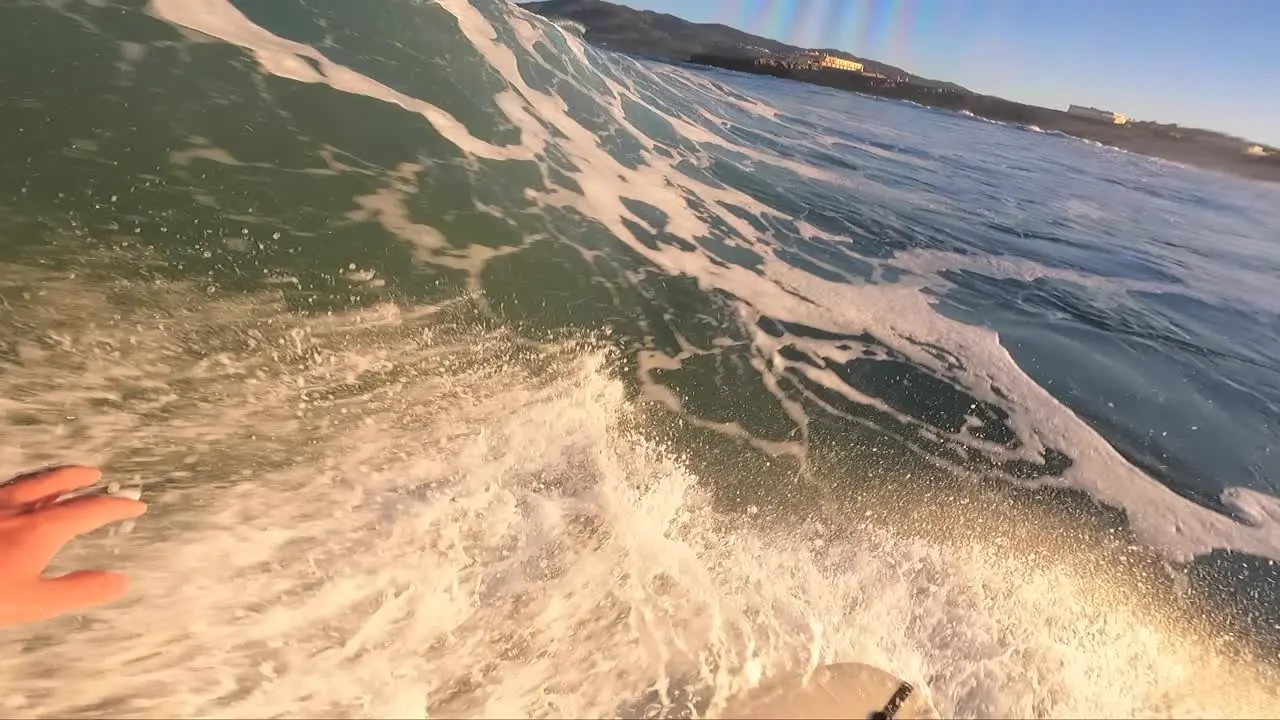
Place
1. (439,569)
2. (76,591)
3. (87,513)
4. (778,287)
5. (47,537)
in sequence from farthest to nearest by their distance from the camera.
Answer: (778,287) < (439,569) < (87,513) < (47,537) < (76,591)

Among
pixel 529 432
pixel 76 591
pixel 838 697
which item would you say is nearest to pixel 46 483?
pixel 76 591

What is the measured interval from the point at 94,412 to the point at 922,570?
4810mm

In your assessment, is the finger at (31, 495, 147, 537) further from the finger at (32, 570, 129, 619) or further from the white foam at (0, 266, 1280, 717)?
the finger at (32, 570, 129, 619)

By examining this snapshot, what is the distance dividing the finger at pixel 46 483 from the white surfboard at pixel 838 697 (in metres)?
3.27

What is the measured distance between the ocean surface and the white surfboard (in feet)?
0.27

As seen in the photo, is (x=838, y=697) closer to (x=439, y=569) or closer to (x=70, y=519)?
(x=439, y=569)

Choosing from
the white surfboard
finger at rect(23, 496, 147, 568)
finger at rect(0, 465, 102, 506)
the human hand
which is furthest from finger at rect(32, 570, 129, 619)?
the white surfboard

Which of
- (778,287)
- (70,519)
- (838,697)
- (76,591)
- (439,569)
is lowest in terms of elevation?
(838,697)

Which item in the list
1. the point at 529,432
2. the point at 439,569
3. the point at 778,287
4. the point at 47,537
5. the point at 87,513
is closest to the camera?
the point at 47,537

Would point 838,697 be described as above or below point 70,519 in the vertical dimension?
below

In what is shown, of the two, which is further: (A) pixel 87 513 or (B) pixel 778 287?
(B) pixel 778 287

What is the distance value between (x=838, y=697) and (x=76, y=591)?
3476 mm

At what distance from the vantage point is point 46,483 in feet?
10.1

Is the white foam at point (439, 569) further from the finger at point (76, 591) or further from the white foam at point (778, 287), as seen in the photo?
the white foam at point (778, 287)
